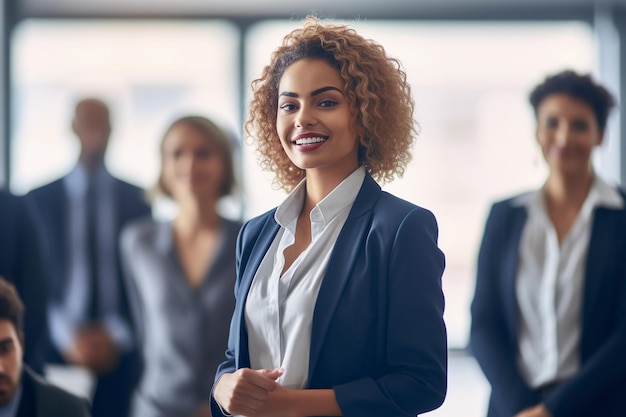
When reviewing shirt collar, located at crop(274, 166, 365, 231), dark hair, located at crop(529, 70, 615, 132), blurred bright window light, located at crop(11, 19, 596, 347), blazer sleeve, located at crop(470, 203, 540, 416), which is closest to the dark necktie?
blurred bright window light, located at crop(11, 19, 596, 347)

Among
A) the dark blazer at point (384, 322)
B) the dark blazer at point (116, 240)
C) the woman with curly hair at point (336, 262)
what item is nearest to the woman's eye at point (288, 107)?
the woman with curly hair at point (336, 262)

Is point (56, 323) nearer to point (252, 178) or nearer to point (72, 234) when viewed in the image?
point (72, 234)

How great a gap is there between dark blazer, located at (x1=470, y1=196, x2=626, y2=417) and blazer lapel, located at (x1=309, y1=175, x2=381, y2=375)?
1.22 meters

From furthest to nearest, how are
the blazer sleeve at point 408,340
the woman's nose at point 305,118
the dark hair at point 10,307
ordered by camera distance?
1. the dark hair at point 10,307
2. the woman's nose at point 305,118
3. the blazer sleeve at point 408,340

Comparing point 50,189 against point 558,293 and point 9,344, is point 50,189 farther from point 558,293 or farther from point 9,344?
point 558,293

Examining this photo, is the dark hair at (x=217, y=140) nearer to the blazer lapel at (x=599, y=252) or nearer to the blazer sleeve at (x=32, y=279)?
the blazer sleeve at (x=32, y=279)

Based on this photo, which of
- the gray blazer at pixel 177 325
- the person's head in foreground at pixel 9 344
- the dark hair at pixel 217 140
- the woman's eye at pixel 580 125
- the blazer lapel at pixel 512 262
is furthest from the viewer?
the dark hair at pixel 217 140

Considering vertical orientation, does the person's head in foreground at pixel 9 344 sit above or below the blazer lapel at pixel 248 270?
below

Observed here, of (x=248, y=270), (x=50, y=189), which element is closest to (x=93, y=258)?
(x=50, y=189)

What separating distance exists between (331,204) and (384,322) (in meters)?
0.25

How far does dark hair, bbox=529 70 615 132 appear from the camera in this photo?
307cm

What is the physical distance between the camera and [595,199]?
2883mm

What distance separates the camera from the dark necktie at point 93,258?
14.5 ft

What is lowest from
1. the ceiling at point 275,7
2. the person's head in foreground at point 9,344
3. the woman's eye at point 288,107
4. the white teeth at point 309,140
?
the person's head in foreground at point 9,344
